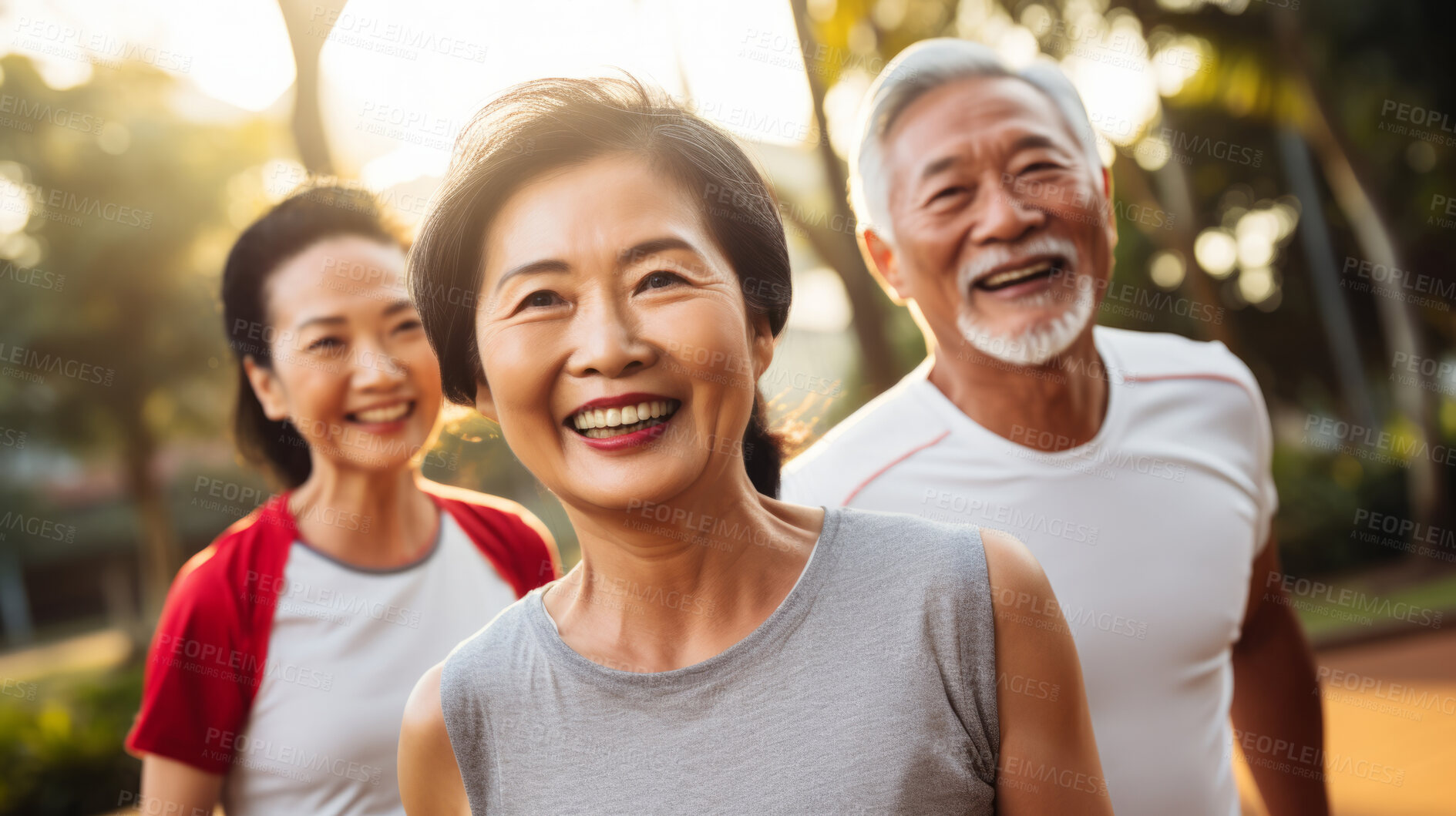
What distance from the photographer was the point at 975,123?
220 centimetres

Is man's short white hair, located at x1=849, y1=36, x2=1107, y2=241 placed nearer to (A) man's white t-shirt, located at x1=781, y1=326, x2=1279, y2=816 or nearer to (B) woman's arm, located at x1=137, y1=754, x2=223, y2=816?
(A) man's white t-shirt, located at x1=781, y1=326, x2=1279, y2=816

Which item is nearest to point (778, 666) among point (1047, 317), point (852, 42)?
point (1047, 317)

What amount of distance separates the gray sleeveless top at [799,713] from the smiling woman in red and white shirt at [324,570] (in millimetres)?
905

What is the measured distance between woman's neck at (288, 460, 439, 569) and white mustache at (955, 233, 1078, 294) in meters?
1.47

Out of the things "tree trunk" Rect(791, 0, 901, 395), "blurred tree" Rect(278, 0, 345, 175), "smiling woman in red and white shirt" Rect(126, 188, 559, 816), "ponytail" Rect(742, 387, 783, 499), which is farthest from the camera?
"tree trunk" Rect(791, 0, 901, 395)

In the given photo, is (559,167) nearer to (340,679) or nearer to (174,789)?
(340,679)

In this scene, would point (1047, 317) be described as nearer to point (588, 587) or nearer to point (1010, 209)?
point (1010, 209)

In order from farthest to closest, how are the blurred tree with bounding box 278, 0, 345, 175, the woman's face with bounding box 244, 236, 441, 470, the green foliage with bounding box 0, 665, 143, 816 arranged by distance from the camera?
the green foliage with bounding box 0, 665, 143, 816, the blurred tree with bounding box 278, 0, 345, 175, the woman's face with bounding box 244, 236, 441, 470

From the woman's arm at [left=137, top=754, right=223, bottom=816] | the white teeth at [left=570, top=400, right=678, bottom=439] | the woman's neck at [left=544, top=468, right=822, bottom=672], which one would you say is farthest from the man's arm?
the woman's arm at [left=137, top=754, right=223, bottom=816]

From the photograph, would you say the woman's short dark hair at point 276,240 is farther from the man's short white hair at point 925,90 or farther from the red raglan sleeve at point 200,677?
the man's short white hair at point 925,90

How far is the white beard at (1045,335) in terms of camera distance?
218cm

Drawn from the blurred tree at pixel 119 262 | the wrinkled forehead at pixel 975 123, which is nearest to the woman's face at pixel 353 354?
the wrinkled forehead at pixel 975 123

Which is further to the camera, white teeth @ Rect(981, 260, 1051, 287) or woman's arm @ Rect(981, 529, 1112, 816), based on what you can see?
white teeth @ Rect(981, 260, 1051, 287)

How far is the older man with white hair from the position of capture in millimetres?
2084
